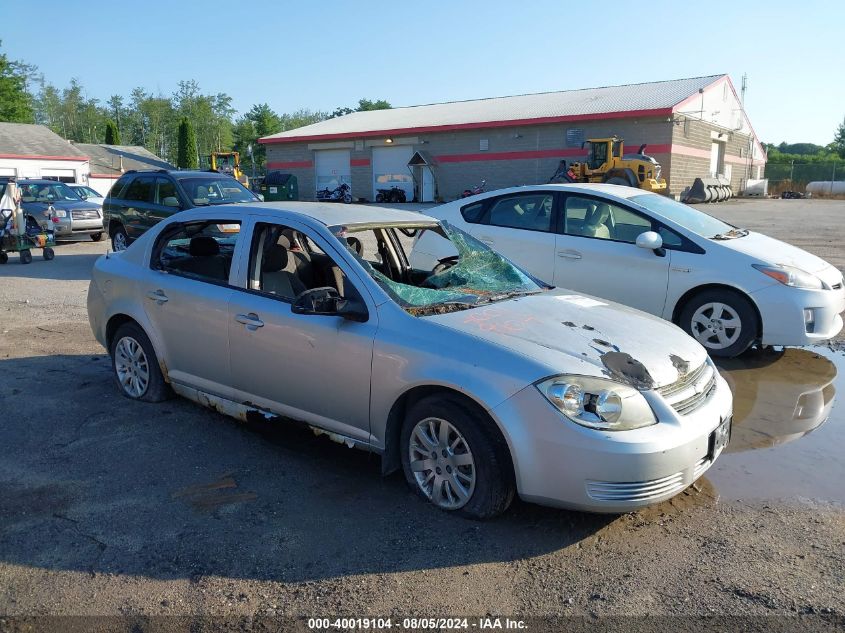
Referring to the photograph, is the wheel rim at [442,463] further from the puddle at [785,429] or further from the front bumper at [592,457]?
the puddle at [785,429]

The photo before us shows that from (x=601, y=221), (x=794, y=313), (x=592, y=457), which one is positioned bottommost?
(x=592, y=457)

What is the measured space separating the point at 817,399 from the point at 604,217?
267cm

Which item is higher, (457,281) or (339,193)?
(339,193)

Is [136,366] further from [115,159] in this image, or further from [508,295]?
[115,159]

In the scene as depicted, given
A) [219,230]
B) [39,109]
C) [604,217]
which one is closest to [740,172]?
[604,217]

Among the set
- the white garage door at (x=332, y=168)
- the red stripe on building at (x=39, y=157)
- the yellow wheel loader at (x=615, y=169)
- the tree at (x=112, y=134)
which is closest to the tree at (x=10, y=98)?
the tree at (x=112, y=134)

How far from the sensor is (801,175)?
50.6 m

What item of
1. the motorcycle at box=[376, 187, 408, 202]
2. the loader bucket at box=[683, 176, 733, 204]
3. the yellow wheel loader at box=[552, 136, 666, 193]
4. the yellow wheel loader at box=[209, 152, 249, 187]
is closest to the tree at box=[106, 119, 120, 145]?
the yellow wheel loader at box=[209, 152, 249, 187]

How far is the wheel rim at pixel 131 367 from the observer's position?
17.7 ft

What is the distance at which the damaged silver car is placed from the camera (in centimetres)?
334

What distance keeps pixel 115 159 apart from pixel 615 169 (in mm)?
40086

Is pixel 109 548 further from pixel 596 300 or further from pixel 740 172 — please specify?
pixel 740 172

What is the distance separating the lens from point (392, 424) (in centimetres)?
386

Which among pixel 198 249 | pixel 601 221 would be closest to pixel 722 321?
pixel 601 221
